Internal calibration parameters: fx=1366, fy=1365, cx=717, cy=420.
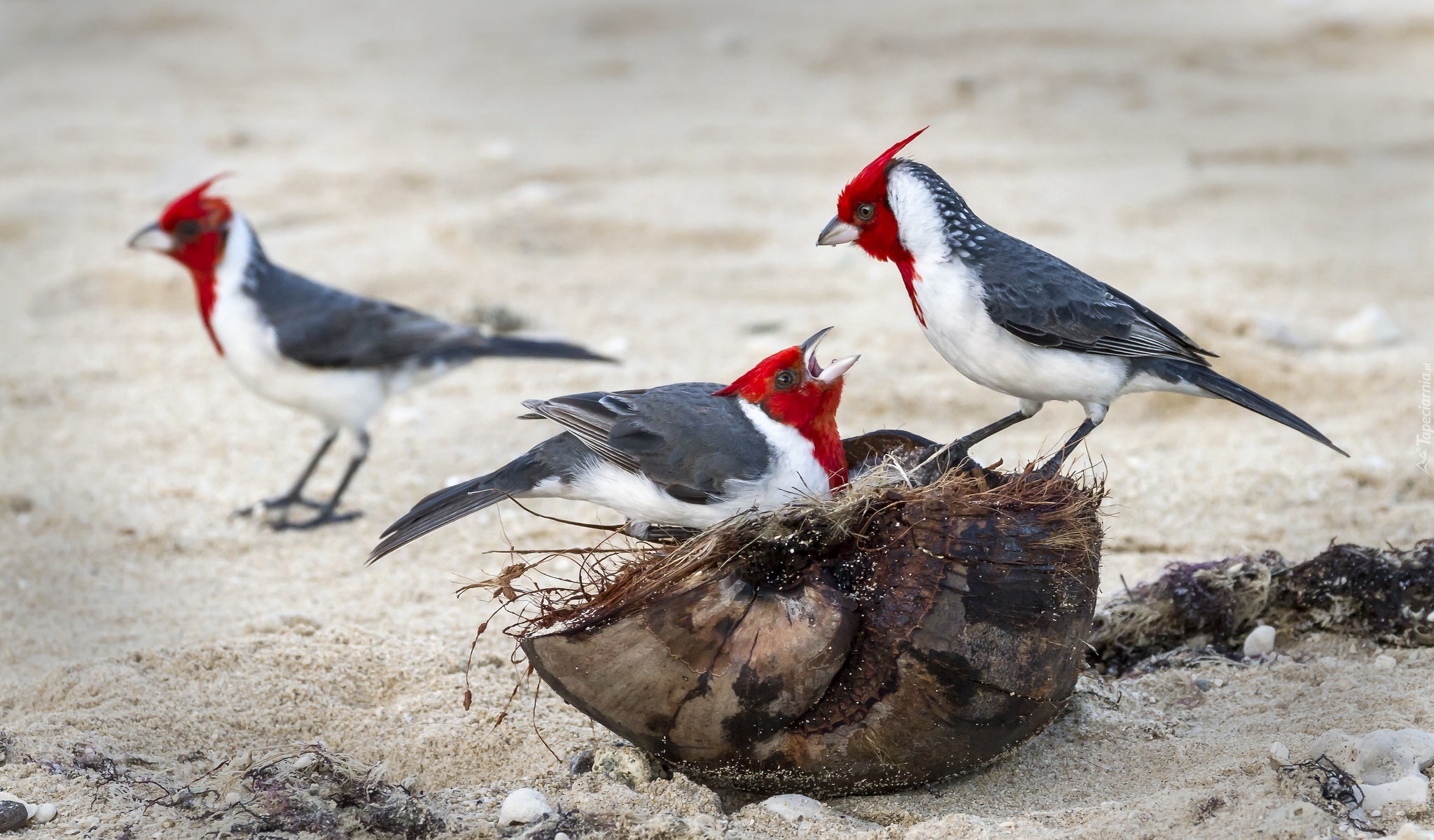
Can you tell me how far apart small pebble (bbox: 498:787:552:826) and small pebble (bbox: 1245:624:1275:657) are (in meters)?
1.75

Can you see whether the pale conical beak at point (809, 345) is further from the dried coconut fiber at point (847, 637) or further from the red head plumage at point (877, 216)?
the dried coconut fiber at point (847, 637)

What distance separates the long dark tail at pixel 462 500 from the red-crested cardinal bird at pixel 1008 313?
91 centimetres

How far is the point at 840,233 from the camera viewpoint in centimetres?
325

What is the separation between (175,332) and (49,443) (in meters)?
1.35

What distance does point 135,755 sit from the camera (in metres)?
2.95

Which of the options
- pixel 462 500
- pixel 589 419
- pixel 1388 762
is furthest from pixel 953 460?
pixel 462 500

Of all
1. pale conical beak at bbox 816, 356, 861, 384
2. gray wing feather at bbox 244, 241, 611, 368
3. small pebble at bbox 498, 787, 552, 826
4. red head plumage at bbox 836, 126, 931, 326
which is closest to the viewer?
small pebble at bbox 498, 787, 552, 826

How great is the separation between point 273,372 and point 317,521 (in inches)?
24.8

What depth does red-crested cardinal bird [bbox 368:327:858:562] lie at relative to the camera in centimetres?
299

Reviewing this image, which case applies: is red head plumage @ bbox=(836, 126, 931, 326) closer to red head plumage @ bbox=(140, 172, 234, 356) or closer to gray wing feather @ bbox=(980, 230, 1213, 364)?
gray wing feather @ bbox=(980, 230, 1213, 364)

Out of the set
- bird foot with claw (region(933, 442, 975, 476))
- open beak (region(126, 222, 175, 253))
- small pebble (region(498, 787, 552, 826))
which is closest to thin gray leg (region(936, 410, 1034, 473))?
bird foot with claw (region(933, 442, 975, 476))

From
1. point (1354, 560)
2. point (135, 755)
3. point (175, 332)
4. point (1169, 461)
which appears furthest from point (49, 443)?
point (1354, 560)

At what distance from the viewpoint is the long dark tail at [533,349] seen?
5109 mm

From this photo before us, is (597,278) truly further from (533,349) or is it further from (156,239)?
(156,239)
